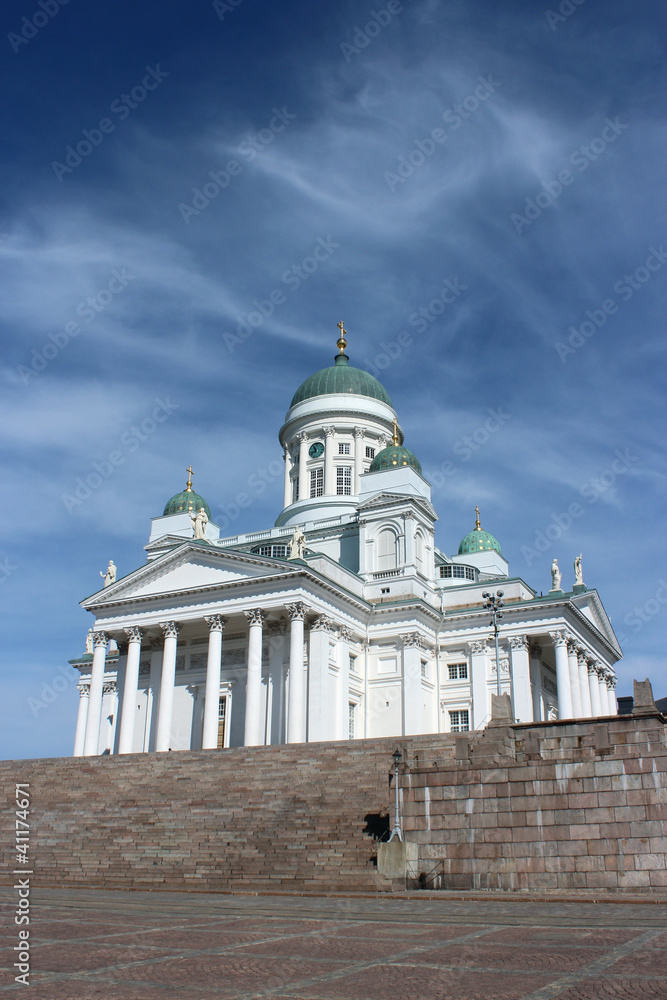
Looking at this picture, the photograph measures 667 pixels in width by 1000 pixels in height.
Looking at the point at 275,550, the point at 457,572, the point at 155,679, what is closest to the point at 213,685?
the point at 155,679

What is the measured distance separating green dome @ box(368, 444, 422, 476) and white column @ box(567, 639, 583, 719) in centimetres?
1385

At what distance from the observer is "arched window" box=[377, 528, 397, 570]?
49531mm

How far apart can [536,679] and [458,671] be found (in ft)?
14.8

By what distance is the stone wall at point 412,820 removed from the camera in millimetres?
18984

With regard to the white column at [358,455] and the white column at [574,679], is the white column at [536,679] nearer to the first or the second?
the white column at [574,679]

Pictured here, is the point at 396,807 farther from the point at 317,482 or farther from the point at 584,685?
the point at 317,482

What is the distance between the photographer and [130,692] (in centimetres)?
4406

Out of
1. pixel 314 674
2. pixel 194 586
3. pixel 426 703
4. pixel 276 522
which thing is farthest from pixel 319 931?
pixel 276 522

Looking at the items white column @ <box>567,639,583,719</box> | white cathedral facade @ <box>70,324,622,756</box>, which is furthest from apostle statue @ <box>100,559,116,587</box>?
white column @ <box>567,639,583,719</box>

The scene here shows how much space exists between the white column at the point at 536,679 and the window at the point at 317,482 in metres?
18.6

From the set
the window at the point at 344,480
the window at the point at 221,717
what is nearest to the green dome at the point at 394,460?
the window at the point at 344,480

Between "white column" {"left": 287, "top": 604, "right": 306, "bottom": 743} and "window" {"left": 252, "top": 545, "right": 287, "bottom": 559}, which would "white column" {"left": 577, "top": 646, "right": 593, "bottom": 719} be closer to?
"white column" {"left": 287, "top": 604, "right": 306, "bottom": 743}

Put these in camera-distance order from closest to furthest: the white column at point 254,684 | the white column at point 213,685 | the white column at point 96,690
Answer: the white column at point 254,684 < the white column at point 213,685 < the white column at point 96,690

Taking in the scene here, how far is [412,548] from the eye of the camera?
1912 inches
